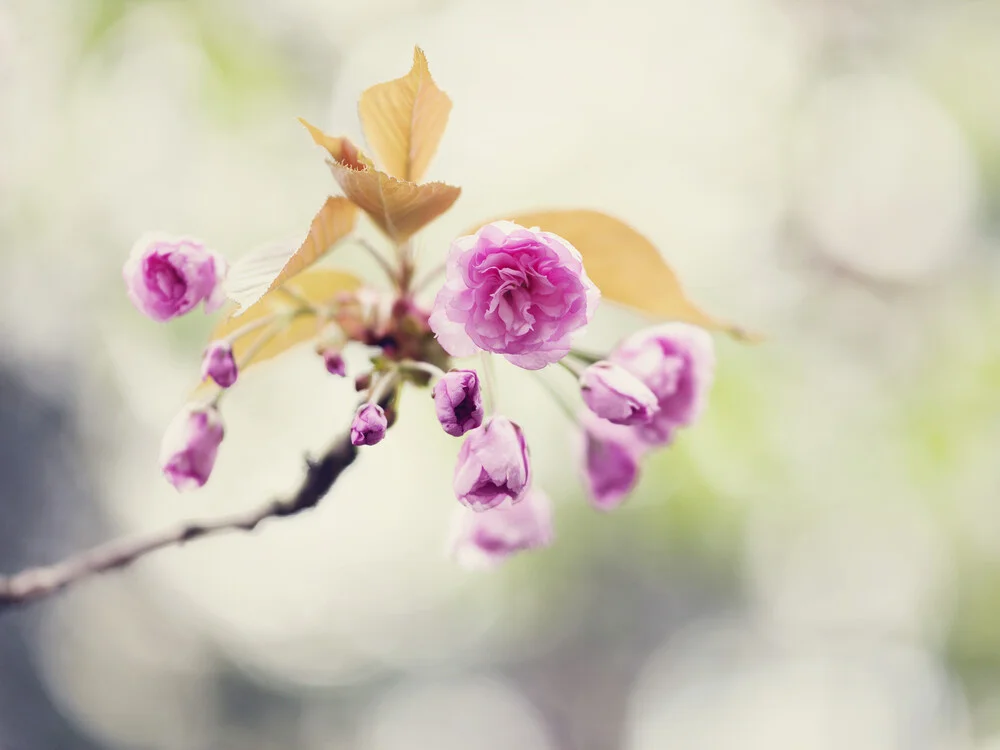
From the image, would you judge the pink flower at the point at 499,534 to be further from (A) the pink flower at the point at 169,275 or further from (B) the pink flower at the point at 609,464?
(A) the pink flower at the point at 169,275

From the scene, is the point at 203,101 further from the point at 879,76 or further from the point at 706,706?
the point at 706,706

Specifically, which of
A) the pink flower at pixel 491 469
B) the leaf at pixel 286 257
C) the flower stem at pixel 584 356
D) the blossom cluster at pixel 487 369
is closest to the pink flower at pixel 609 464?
the blossom cluster at pixel 487 369

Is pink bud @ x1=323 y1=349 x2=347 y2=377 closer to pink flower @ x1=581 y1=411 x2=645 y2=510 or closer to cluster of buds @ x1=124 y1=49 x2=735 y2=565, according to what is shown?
cluster of buds @ x1=124 y1=49 x2=735 y2=565

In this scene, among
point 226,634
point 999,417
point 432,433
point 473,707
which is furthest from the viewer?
point 473,707

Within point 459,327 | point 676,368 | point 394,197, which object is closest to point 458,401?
point 459,327

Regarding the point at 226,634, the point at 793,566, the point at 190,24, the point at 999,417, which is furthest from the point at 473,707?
the point at 190,24
